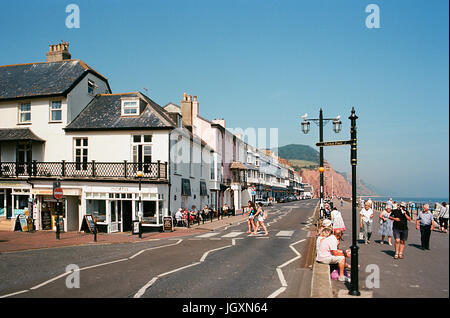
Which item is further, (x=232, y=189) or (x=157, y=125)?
(x=232, y=189)

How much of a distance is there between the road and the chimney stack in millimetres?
20078

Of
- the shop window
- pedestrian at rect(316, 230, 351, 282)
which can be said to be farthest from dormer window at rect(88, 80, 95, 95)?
pedestrian at rect(316, 230, 351, 282)

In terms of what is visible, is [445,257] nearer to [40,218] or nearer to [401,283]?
[401,283]

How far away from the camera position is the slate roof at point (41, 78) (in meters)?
29.1

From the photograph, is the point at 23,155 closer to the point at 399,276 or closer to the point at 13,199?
the point at 13,199

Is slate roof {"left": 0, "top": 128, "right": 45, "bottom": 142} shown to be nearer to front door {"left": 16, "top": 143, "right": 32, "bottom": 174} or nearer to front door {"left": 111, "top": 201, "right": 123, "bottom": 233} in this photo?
front door {"left": 16, "top": 143, "right": 32, "bottom": 174}

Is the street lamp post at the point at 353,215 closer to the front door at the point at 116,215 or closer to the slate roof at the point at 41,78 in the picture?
the front door at the point at 116,215

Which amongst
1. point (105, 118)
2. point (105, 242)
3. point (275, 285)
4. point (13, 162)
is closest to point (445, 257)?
point (275, 285)

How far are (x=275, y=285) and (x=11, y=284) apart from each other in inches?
281

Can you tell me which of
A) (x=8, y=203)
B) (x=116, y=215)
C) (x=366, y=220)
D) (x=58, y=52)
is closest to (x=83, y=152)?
(x=116, y=215)

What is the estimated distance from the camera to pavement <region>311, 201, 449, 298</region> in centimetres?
653

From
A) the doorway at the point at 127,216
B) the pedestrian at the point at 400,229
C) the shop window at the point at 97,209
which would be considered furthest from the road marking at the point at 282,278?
the shop window at the point at 97,209

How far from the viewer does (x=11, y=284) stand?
10742mm

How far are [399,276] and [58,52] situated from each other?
104 feet
